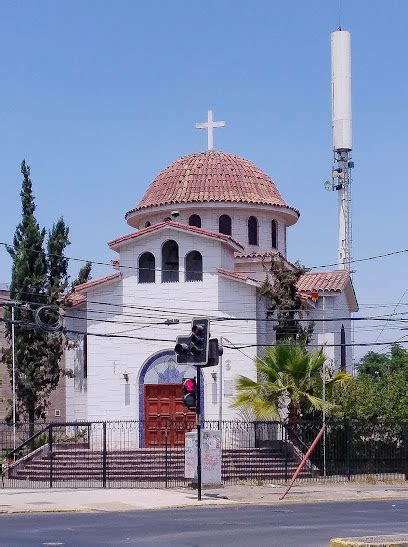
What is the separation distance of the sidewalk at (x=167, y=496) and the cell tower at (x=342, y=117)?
21606 millimetres

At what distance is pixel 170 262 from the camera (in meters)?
40.5

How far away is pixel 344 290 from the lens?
46.8m

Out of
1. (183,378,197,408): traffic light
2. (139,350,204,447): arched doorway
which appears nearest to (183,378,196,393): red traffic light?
(183,378,197,408): traffic light

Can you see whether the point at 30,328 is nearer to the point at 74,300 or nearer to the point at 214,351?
the point at 74,300

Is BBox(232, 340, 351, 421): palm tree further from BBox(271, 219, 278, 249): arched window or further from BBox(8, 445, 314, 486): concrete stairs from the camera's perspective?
BBox(271, 219, 278, 249): arched window

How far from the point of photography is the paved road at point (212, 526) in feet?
61.9

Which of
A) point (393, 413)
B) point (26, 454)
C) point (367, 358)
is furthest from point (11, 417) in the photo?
point (367, 358)

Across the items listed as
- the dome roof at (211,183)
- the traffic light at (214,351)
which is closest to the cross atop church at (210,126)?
the dome roof at (211,183)

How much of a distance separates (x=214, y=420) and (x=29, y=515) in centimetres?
1359

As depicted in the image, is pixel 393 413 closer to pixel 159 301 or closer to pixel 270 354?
pixel 270 354

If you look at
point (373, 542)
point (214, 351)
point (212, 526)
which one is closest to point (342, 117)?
point (214, 351)

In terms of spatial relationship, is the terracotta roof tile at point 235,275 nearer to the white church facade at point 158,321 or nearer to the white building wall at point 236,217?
the white church facade at point 158,321

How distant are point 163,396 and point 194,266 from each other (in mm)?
4684

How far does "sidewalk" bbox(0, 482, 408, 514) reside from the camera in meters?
27.2
